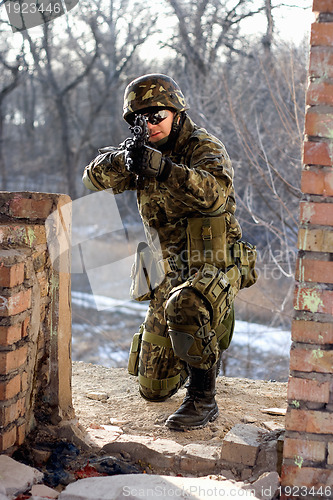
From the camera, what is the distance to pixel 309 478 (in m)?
2.11

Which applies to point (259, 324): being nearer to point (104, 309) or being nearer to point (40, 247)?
point (104, 309)

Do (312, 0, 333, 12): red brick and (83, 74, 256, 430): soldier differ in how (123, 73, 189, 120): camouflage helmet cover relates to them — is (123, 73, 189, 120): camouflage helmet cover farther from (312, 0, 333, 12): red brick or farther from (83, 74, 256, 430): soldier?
(312, 0, 333, 12): red brick

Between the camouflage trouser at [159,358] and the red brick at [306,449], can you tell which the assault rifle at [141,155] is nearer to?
the camouflage trouser at [159,358]

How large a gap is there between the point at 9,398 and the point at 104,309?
A: 41.7 ft

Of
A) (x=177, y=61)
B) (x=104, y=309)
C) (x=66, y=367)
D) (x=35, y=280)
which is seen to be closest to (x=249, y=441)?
(x=66, y=367)

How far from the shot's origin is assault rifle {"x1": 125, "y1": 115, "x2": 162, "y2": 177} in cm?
262

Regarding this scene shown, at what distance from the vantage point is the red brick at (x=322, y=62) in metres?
1.96

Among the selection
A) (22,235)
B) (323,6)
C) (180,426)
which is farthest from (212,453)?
(323,6)

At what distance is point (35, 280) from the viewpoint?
2.67m

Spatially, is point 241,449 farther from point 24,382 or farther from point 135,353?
point 135,353

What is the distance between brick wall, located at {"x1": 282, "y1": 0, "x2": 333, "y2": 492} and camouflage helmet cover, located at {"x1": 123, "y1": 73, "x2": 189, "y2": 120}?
3.90 feet
